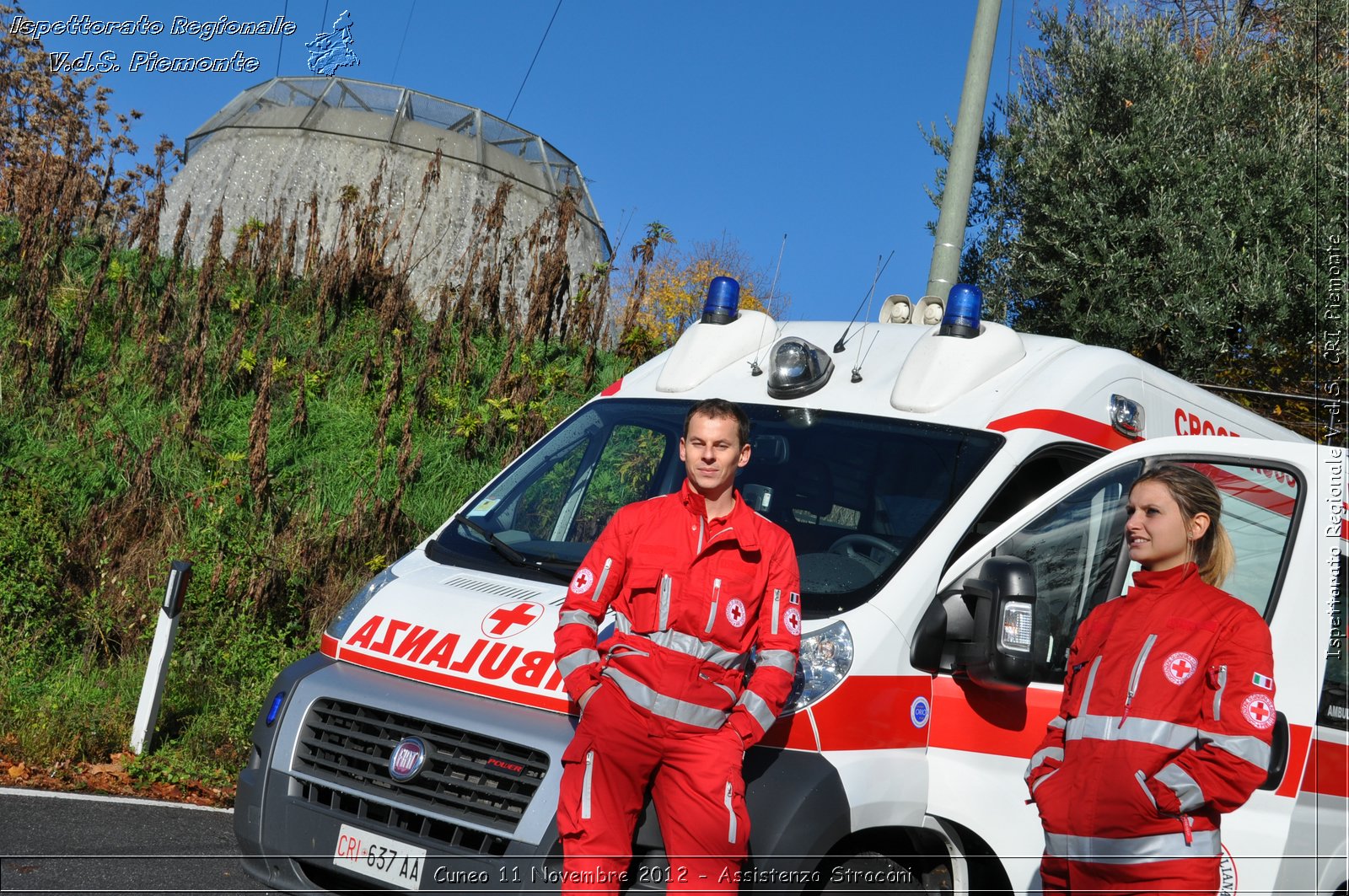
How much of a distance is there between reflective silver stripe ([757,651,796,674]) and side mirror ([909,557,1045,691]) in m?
0.60

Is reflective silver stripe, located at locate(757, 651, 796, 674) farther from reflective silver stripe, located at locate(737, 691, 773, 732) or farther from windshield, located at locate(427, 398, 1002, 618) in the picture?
Answer: windshield, located at locate(427, 398, 1002, 618)

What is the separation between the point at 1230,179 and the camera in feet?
40.8

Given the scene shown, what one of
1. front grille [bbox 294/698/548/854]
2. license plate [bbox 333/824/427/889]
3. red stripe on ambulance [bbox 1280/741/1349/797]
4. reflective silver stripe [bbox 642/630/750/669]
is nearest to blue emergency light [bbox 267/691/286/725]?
front grille [bbox 294/698/548/854]

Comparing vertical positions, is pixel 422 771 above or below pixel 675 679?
below

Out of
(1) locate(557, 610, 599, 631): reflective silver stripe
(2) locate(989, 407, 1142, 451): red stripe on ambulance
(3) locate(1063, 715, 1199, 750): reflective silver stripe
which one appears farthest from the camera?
(2) locate(989, 407, 1142, 451): red stripe on ambulance

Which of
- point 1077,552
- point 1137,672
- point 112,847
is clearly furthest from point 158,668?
point 1137,672

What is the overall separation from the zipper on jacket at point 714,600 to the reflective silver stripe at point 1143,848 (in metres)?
1.12

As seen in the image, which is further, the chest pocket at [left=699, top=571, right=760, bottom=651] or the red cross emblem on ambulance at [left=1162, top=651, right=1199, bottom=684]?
the chest pocket at [left=699, top=571, right=760, bottom=651]

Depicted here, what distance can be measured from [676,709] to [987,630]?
104cm

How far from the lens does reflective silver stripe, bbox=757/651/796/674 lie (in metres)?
3.37

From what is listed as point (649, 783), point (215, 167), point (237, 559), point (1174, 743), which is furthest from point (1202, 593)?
point (215, 167)

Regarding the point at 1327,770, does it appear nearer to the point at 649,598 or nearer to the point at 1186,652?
the point at 1186,652

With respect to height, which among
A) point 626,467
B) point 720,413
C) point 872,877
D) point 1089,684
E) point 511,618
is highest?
point 720,413

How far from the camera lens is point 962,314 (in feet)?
15.8
